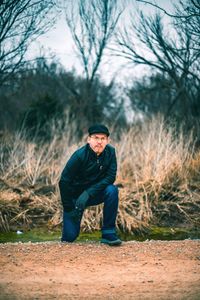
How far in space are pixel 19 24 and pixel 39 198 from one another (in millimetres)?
2882

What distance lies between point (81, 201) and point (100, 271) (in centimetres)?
103

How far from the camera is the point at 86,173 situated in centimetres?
491

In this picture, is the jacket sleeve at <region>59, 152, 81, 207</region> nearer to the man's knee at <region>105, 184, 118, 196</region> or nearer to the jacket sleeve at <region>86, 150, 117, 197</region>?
the jacket sleeve at <region>86, 150, 117, 197</region>

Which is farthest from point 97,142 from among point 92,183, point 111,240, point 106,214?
point 111,240

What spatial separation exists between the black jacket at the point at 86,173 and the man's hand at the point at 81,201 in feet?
0.21

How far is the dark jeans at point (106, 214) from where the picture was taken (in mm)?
4824

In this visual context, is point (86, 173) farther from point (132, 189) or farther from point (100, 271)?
point (132, 189)

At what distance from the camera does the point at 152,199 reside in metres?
7.41

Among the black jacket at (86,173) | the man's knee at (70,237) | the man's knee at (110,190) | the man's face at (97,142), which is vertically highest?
the man's face at (97,142)

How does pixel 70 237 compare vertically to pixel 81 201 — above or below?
below

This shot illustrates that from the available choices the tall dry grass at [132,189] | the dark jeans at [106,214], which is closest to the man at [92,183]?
the dark jeans at [106,214]

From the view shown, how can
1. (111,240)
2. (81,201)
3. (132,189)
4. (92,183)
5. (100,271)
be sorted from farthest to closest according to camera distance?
(132,189), (92,183), (111,240), (81,201), (100,271)

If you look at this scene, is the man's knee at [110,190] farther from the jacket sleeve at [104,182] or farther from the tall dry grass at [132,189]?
the tall dry grass at [132,189]

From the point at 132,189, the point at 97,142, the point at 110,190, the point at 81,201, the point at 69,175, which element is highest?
the point at 97,142
